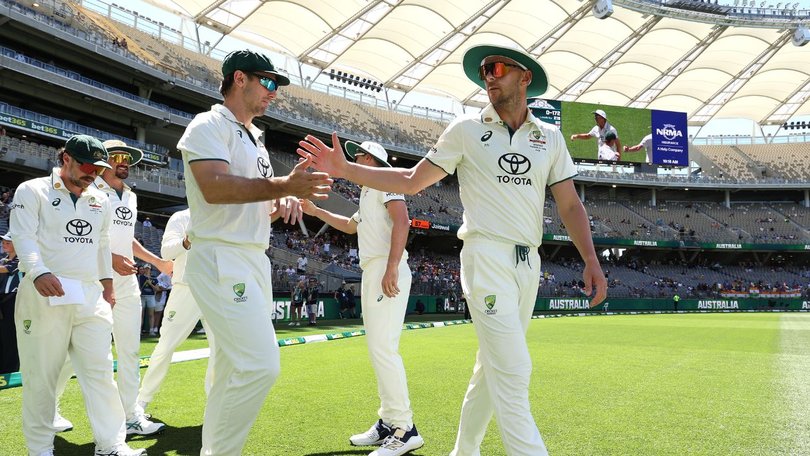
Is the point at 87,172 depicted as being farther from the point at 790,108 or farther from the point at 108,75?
the point at 790,108

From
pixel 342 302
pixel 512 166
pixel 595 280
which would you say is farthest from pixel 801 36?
pixel 512 166

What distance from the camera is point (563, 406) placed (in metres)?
5.93

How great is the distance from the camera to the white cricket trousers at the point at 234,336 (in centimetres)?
310

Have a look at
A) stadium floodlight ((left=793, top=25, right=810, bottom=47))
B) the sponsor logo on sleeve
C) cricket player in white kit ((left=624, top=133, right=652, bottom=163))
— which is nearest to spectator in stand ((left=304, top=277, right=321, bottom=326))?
the sponsor logo on sleeve

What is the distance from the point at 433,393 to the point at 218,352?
3.72 metres

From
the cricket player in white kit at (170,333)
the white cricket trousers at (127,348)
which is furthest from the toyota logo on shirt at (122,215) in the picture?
the white cricket trousers at (127,348)

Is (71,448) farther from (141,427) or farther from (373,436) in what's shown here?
(373,436)

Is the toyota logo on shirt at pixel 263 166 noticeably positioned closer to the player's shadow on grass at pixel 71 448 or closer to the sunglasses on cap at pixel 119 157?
the sunglasses on cap at pixel 119 157

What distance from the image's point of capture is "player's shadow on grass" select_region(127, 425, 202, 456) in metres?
4.50

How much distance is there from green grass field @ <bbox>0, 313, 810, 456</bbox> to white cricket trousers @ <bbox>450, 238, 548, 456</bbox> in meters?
1.18

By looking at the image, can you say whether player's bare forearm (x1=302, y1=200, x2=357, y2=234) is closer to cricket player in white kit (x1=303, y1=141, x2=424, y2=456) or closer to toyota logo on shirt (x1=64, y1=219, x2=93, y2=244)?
cricket player in white kit (x1=303, y1=141, x2=424, y2=456)

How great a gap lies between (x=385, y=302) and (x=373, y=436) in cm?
104

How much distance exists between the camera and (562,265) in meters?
49.2

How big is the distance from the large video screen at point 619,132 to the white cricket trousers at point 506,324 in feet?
133
